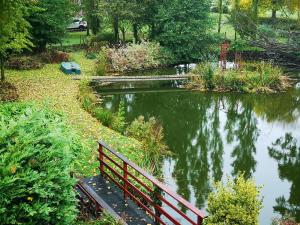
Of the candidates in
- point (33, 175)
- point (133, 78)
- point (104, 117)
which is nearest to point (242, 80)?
point (133, 78)

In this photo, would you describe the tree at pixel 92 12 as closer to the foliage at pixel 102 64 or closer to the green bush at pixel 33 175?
the foliage at pixel 102 64

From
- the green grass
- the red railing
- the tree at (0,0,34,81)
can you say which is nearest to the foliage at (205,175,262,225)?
the red railing

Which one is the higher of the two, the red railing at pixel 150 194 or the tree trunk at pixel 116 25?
the tree trunk at pixel 116 25

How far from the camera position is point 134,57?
30516 millimetres

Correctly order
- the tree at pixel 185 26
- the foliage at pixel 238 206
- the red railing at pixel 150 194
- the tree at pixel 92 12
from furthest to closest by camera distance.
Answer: the tree at pixel 92 12, the tree at pixel 185 26, the red railing at pixel 150 194, the foliage at pixel 238 206

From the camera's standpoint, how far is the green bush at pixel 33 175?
620 centimetres

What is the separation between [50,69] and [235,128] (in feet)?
46.4

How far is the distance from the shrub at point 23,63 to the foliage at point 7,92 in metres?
6.14

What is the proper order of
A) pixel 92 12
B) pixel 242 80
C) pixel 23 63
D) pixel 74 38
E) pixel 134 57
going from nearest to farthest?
pixel 242 80
pixel 23 63
pixel 134 57
pixel 92 12
pixel 74 38

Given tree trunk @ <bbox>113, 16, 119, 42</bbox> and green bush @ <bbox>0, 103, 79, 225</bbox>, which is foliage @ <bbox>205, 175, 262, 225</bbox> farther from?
tree trunk @ <bbox>113, 16, 119, 42</bbox>

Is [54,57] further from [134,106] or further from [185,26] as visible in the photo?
[134,106]

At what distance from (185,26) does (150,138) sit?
1978cm

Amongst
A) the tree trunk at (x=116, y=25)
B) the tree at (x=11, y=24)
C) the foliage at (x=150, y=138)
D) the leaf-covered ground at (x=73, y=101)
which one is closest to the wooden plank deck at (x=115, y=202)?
the leaf-covered ground at (x=73, y=101)

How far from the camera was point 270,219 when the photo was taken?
36.0 feet
